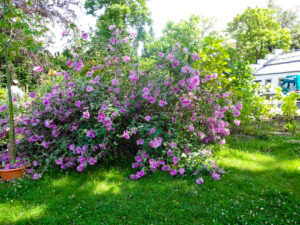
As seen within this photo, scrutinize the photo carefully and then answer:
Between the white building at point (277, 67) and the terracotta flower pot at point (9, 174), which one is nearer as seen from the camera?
the terracotta flower pot at point (9, 174)

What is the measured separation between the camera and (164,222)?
230 cm

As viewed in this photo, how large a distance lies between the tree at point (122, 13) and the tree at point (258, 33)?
11.7 meters

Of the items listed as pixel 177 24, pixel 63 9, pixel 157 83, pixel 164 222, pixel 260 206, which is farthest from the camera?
pixel 177 24

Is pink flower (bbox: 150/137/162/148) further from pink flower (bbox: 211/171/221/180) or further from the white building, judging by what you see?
the white building

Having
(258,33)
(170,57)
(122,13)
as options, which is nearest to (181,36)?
(122,13)

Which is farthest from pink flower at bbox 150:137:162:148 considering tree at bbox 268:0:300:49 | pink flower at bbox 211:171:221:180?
tree at bbox 268:0:300:49

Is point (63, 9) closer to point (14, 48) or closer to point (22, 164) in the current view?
point (14, 48)

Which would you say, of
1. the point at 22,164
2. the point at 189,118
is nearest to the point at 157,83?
the point at 189,118

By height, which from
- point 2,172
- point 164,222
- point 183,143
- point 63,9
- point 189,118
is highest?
point 63,9

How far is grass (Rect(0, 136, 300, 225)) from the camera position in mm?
2367

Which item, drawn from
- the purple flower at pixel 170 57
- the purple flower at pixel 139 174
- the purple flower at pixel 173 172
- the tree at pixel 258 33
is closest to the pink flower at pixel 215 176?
the purple flower at pixel 173 172

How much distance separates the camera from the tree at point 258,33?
25.5m

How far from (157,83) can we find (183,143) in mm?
1265

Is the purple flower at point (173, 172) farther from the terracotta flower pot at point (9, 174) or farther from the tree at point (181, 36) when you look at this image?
the tree at point (181, 36)
